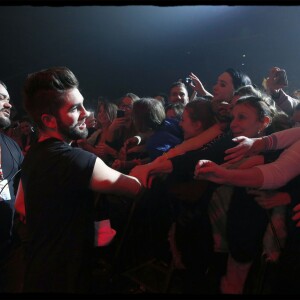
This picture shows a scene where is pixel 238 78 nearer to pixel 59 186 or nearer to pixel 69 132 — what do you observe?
pixel 69 132

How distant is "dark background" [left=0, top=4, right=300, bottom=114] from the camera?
1771mm

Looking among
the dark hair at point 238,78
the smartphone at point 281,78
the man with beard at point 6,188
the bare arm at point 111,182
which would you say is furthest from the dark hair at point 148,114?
the man with beard at point 6,188

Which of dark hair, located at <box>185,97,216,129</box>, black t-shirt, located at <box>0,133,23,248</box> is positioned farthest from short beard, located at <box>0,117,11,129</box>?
dark hair, located at <box>185,97,216,129</box>

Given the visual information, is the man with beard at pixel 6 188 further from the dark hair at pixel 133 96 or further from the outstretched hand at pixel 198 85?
the outstretched hand at pixel 198 85

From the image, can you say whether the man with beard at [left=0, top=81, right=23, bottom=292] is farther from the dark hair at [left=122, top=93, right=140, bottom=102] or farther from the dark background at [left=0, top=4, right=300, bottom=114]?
the dark hair at [left=122, top=93, right=140, bottom=102]

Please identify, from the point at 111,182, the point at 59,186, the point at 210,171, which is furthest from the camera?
the point at 210,171

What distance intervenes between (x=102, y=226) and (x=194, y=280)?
66 cm

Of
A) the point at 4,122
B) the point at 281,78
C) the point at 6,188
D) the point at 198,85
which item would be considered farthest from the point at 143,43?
the point at 6,188

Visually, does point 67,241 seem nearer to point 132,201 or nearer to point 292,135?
Result: point 132,201

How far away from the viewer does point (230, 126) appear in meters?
1.74

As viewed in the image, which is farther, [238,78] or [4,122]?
[4,122]

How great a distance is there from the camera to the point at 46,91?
1511mm

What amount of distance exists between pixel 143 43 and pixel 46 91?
0.80m

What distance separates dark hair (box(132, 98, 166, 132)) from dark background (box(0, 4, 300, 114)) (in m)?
0.07
